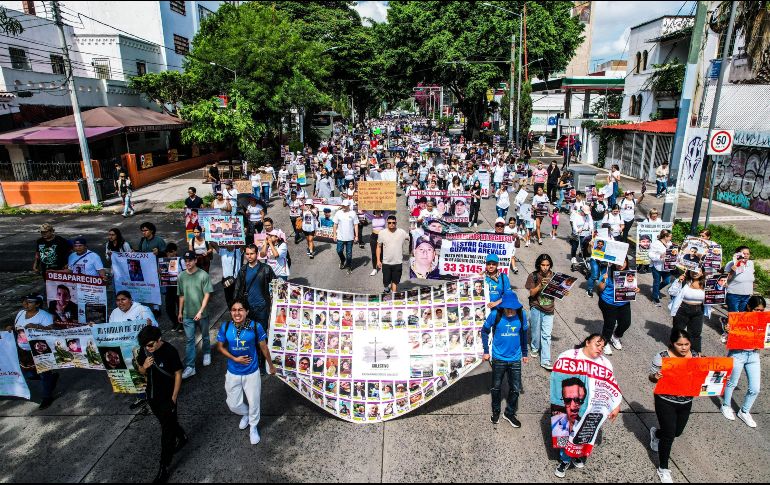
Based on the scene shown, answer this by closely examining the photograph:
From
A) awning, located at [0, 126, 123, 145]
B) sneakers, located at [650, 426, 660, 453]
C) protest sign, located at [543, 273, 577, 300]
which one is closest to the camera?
sneakers, located at [650, 426, 660, 453]

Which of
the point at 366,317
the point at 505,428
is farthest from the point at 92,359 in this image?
the point at 505,428

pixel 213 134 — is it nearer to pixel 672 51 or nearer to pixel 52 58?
pixel 52 58

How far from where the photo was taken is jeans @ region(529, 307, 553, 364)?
7352 mm

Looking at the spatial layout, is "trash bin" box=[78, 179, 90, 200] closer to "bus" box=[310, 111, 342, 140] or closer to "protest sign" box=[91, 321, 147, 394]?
"protest sign" box=[91, 321, 147, 394]

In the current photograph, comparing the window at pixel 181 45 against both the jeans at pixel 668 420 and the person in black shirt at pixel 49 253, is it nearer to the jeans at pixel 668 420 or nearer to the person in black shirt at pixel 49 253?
the person in black shirt at pixel 49 253

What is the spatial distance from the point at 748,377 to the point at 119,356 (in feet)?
26.1

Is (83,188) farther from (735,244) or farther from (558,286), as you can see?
(735,244)

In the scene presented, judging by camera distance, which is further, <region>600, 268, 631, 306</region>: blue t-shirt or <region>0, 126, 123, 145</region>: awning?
<region>0, 126, 123, 145</region>: awning

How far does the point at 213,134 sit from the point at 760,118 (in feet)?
84.2

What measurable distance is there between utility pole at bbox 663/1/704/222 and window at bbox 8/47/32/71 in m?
29.4

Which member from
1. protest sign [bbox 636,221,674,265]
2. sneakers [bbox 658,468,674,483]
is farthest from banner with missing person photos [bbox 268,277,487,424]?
protest sign [bbox 636,221,674,265]

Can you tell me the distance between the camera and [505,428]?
619cm

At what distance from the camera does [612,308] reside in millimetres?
7824

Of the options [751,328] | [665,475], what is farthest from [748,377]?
[665,475]
